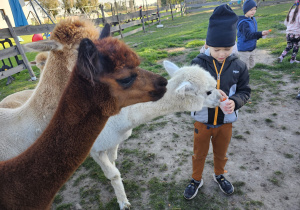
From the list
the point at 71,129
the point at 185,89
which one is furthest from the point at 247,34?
the point at 71,129

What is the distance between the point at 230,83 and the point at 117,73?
1.27 meters

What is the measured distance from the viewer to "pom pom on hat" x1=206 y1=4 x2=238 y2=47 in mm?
1726

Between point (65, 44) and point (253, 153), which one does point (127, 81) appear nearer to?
point (65, 44)

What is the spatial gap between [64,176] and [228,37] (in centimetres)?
173

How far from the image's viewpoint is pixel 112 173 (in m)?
2.18

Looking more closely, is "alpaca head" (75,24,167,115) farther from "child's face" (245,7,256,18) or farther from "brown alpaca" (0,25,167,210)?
"child's face" (245,7,256,18)

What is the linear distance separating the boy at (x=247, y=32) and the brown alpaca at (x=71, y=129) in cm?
373

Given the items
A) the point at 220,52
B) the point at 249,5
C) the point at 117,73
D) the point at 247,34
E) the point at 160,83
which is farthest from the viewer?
the point at 247,34

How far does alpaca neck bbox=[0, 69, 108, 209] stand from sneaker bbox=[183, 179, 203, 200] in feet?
5.12

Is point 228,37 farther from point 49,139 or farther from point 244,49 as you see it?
point 244,49

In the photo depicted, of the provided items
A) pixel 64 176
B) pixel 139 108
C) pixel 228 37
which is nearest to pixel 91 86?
pixel 64 176

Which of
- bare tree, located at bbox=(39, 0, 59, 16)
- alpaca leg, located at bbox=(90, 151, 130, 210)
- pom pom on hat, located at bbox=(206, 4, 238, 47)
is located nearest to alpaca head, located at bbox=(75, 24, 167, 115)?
pom pom on hat, located at bbox=(206, 4, 238, 47)

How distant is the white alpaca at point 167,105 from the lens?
2.00 m

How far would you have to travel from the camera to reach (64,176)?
1236mm
